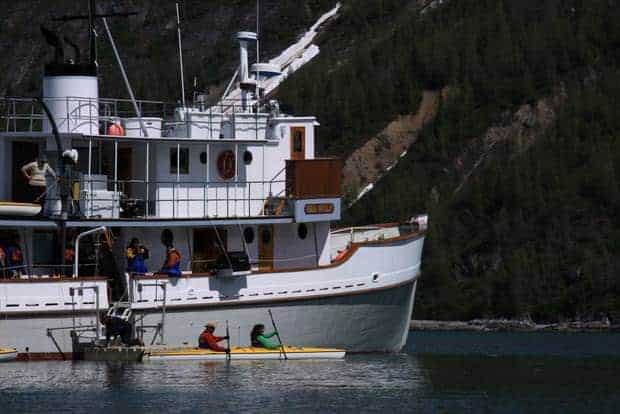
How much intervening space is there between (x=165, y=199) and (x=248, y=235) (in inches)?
84.8

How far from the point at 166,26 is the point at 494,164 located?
26.9 meters

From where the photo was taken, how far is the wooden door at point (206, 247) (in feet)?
134

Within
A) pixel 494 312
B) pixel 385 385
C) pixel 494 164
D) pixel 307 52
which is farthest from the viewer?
pixel 307 52

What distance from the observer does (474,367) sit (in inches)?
1610

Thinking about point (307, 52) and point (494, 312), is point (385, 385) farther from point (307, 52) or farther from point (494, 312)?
point (307, 52)

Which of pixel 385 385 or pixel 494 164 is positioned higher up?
pixel 494 164

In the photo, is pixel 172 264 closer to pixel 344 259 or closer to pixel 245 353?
pixel 245 353

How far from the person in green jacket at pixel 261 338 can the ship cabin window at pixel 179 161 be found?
388 centimetres

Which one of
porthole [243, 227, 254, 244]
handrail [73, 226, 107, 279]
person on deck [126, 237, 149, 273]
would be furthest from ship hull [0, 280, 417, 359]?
porthole [243, 227, 254, 244]

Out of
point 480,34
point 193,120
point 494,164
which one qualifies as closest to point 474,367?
point 193,120

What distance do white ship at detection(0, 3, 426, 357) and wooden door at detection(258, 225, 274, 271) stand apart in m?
0.03

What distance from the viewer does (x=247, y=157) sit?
41.9 meters

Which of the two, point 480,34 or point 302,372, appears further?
point 480,34

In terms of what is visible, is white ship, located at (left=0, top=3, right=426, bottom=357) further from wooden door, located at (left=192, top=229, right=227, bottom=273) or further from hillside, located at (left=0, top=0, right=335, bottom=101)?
hillside, located at (left=0, top=0, right=335, bottom=101)
